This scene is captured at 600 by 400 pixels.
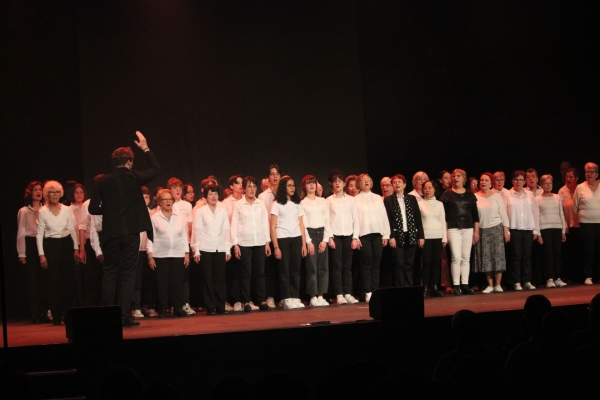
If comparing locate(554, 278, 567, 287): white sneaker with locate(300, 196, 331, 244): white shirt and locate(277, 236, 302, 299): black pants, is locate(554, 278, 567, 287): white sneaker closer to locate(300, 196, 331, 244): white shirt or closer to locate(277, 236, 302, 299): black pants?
locate(300, 196, 331, 244): white shirt

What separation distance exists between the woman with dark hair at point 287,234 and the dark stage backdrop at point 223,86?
2.14 metres

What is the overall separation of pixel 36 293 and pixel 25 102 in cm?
257

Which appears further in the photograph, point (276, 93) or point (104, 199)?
point (276, 93)

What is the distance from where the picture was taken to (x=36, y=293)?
9.17 meters

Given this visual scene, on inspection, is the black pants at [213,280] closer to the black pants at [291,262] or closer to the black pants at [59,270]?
the black pants at [291,262]

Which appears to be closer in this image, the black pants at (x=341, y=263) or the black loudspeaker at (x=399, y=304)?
the black loudspeaker at (x=399, y=304)

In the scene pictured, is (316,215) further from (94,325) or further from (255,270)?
(94,325)

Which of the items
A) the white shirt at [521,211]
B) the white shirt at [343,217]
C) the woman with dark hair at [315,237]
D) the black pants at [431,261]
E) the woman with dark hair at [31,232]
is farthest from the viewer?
the white shirt at [521,211]

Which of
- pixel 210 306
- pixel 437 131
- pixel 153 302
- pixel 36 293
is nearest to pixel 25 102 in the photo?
pixel 36 293

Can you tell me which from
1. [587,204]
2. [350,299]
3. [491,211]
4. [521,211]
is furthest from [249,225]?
[587,204]

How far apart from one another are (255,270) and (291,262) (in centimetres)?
47

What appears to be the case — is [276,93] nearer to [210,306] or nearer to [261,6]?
[261,6]

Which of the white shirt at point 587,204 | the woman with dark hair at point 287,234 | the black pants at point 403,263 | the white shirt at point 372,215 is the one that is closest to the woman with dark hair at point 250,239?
the woman with dark hair at point 287,234

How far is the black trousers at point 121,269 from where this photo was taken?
22.5 feet
